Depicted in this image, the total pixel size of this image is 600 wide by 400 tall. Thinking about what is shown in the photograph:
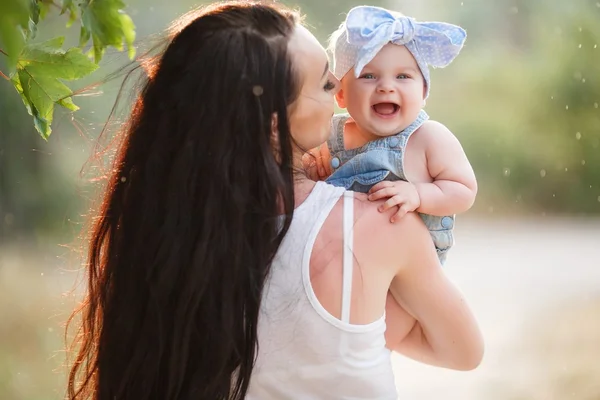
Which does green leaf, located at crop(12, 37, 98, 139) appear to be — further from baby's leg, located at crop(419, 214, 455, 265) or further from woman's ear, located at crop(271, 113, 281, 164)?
baby's leg, located at crop(419, 214, 455, 265)

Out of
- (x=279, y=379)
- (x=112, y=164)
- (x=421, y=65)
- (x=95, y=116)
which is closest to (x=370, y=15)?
(x=421, y=65)

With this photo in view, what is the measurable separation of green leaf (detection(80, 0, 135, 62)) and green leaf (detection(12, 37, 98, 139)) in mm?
183

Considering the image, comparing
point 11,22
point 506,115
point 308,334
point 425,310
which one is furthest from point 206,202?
point 506,115

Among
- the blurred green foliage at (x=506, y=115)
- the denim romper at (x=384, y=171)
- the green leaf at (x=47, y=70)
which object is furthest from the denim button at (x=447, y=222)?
the blurred green foliage at (x=506, y=115)

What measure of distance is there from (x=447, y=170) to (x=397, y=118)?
10 centimetres

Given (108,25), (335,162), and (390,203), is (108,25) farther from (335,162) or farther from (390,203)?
(335,162)

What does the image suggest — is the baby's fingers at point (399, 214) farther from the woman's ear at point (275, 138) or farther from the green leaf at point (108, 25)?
the green leaf at point (108, 25)

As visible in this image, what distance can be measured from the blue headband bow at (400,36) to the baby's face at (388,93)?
0.7 inches

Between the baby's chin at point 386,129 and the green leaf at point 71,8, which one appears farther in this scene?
the baby's chin at point 386,129

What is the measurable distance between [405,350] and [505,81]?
712 cm

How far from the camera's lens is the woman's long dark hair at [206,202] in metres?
1.09

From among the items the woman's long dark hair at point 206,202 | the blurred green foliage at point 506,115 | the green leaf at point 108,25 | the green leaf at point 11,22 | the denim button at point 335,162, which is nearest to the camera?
the green leaf at point 11,22

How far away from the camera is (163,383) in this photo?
1164mm

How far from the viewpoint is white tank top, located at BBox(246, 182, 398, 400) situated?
1.09 metres
